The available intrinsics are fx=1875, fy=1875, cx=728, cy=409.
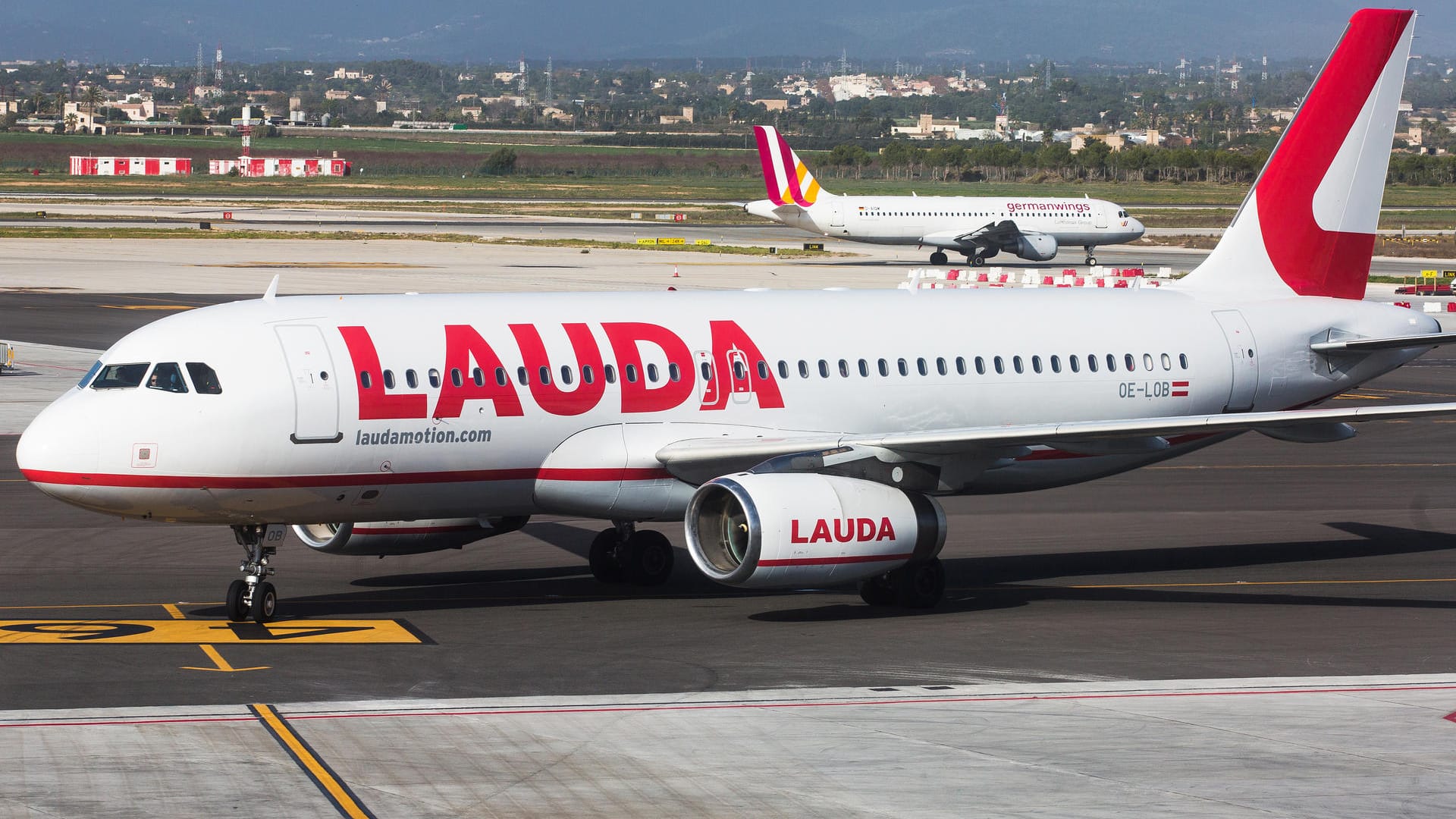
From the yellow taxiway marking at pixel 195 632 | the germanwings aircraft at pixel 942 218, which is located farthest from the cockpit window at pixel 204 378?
the germanwings aircraft at pixel 942 218

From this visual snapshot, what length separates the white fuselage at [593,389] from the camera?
2373cm

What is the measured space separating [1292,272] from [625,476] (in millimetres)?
13426

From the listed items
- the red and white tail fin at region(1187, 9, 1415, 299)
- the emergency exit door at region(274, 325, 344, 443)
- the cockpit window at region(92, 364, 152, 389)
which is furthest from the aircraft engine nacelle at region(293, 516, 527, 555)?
the red and white tail fin at region(1187, 9, 1415, 299)

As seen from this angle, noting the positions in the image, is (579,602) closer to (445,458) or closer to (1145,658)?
(445,458)

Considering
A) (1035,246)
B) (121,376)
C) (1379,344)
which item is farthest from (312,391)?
(1035,246)

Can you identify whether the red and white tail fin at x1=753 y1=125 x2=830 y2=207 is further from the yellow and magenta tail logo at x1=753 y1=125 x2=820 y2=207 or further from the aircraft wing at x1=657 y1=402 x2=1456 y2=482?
the aircraft wing at x1=657 y1=402 x2=1456 y2=482

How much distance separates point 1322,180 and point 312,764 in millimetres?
21927

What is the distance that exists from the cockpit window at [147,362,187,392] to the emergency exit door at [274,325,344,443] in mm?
1337

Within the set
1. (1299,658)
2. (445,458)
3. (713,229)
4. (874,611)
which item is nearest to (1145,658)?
(1299,658)

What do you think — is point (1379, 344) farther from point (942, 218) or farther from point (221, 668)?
point (942, 218)

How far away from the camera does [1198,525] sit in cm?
3434

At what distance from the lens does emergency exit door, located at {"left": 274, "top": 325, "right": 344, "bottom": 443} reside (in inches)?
948

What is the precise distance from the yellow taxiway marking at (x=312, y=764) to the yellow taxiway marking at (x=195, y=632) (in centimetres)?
373

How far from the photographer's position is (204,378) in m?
23.9
